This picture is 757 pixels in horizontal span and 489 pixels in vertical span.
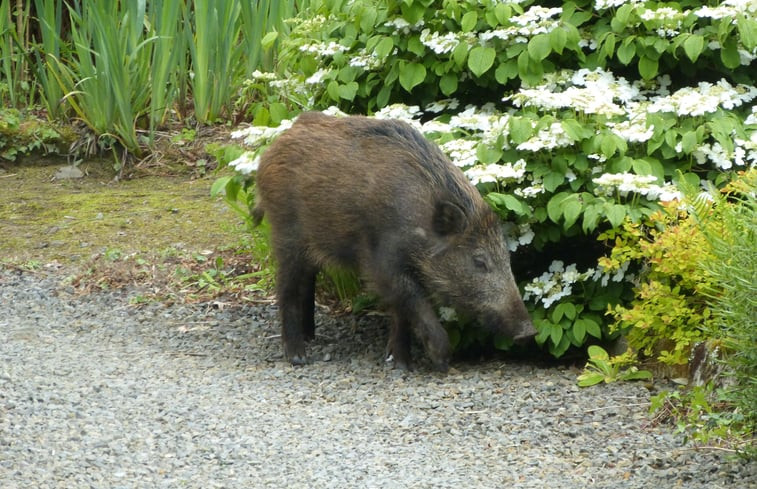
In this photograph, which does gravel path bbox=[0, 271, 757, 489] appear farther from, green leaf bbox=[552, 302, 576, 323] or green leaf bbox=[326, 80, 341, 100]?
green leaf bbox=[326, 80, 341, 100]

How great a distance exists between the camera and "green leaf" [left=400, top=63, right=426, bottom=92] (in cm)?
621

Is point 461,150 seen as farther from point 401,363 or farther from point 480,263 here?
point 401,363

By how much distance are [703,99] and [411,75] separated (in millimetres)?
1538

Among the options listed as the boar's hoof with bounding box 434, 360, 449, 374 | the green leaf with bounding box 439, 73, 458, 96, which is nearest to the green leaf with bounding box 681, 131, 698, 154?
the green leaf with bounding box 439, 73, 458, 96

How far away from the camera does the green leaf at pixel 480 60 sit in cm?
589

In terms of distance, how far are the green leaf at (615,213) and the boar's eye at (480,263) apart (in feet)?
2.76

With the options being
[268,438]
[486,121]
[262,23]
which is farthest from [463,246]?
[262,23]

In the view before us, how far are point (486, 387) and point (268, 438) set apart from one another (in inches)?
50.2

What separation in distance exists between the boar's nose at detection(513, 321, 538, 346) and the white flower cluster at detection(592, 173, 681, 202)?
2.62 ft

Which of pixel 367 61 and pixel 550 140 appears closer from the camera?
pixel 550 140

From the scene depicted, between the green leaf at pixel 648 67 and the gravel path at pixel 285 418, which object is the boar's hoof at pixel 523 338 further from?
the green leaf at pixel 648 67

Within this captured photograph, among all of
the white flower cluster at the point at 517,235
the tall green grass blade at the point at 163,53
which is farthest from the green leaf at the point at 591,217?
the tall green grass blade at the point at 163,53

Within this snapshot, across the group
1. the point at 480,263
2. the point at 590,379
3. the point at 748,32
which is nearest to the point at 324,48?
the point at 480,263

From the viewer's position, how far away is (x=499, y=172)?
562cm
